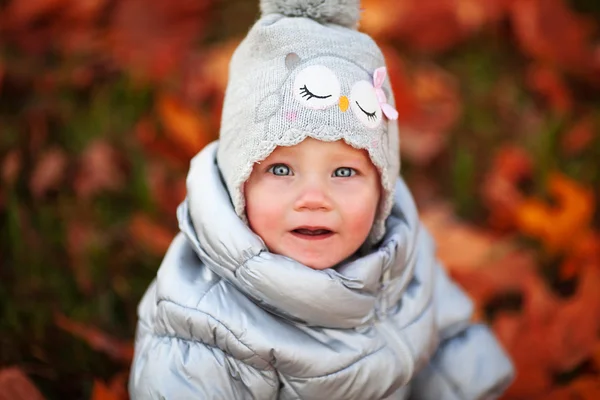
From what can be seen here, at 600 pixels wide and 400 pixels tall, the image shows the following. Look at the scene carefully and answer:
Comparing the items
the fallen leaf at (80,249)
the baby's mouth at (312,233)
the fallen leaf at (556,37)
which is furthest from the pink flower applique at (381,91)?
the fallen leaf at (556,37)

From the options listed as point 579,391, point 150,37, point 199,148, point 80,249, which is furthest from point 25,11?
point 579,391

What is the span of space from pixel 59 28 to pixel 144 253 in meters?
1.22

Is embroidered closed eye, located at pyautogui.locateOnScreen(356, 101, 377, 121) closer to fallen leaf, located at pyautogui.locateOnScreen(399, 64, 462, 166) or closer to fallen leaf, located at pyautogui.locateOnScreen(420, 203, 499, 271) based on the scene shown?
fallen leaf, located at pyautogui.locateOnScreen(420, 203, 499, 271)

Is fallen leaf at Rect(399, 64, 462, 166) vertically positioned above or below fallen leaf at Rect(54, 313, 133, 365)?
above

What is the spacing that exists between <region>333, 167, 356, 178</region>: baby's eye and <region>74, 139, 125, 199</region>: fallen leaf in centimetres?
121

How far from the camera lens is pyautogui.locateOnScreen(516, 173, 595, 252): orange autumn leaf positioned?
7.61 ft

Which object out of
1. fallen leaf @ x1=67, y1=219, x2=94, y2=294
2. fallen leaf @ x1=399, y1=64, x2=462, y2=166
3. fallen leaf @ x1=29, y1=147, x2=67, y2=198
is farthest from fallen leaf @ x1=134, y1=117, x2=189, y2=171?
fallen leaf @ x1=399, y1=64, x2=462, y2=166

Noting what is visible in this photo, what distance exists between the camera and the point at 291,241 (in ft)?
4.69

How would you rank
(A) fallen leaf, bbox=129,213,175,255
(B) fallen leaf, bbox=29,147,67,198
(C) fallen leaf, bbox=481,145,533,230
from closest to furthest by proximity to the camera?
(A) fallen leaf, bbox=129,213,175,255 < (B) fallen leaf, bbox=29,147,67,198 < (C) fallen leaf, bbox=481,145,533,230

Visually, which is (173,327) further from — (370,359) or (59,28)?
(59,28)

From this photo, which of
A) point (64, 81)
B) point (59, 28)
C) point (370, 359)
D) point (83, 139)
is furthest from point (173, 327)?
point (59, 28)

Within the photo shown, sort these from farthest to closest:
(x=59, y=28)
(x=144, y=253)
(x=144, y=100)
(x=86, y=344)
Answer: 1. (x=59, y=28)
2. (x=144, y=100)
3. (x=144, y=253)
4. (x=86, y=344)

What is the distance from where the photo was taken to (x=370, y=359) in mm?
1452

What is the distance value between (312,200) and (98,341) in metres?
0.75
